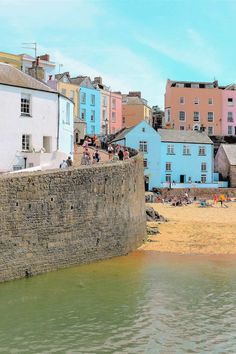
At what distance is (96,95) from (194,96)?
14.4 m

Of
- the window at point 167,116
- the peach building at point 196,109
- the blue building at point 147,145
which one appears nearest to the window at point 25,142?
the blue building at point 147,145

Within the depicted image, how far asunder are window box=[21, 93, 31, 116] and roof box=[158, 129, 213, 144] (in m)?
33.3

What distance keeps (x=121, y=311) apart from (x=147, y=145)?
44.3m

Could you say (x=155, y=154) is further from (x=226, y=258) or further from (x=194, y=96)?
(x=226, y=258)

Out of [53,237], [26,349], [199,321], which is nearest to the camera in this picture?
[26,349]

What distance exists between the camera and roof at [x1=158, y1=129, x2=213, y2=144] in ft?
199

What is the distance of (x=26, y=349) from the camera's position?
462 inches

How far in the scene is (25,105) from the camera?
27.8 m

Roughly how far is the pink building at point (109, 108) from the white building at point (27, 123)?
4147 cm

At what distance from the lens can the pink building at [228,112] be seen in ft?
249

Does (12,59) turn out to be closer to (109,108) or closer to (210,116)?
(109,108)

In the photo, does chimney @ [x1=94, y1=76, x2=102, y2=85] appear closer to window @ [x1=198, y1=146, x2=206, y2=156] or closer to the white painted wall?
window @ [x1=198, y1=146, x2=206, y2=156]

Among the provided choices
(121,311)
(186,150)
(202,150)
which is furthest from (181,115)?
(121,311)

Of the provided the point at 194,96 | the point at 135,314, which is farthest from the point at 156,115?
the point at 135,314
